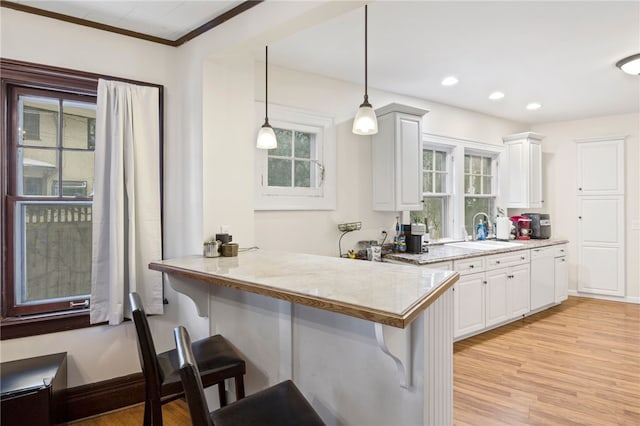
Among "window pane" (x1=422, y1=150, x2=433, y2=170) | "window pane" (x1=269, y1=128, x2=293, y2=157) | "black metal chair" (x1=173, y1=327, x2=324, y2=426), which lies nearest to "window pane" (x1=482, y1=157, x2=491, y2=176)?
"window pane" (x1=422, y1=150, x2=433, y2=170)

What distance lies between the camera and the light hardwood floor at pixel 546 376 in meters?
2.54

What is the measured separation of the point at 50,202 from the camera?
250 centimetres

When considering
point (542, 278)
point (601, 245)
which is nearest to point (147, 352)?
point (542, 278)

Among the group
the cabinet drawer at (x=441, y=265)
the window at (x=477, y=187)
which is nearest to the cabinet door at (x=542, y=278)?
the window at (x=477, y=187)

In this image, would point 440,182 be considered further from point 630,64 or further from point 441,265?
point 630,64

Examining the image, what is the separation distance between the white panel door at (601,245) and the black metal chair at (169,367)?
18.9 ft

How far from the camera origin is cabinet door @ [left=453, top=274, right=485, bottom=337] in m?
3.80

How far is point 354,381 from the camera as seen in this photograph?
158cm

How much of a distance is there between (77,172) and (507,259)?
415 centimetres

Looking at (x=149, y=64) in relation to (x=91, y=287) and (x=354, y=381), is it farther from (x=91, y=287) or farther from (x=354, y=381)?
(x=354, y=381)

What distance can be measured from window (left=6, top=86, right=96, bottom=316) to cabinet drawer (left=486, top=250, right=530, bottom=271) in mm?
3655

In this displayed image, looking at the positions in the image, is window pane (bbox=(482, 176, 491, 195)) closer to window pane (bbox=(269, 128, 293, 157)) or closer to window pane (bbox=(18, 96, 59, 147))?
window pane (bbox=(269, 128, 293, 157))


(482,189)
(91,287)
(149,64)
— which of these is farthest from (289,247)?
(482,189)

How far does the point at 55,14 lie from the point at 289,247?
2.19 meters
